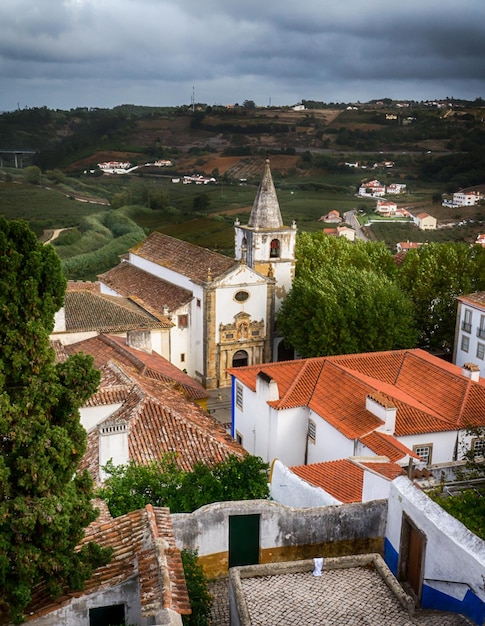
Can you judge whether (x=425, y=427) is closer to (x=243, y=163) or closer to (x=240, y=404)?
(x=240, y=404)

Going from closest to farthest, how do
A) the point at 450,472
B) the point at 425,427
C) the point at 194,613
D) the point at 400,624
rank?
the point at 400,624, the point at 194,613, the point at 450,472, the point at 425,427

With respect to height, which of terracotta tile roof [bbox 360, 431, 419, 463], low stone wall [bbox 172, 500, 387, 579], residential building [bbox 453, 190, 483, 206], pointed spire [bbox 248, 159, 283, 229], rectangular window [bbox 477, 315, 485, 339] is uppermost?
pointed spire [bbox 248, 159, 283, 229]

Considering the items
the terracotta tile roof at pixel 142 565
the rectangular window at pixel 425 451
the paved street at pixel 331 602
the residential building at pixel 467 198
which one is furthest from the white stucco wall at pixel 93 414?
the residential building at pixel 467 198

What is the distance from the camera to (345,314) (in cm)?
3394

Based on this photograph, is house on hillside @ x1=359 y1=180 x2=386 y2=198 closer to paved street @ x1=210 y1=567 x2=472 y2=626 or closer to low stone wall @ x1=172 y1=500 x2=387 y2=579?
low stone wall @ x1=172 y1=500 x2=387 y2=579

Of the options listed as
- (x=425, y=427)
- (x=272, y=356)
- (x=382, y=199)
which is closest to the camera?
(x=425, y=427)

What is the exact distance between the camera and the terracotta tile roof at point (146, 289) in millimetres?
38125

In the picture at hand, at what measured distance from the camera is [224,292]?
121ft

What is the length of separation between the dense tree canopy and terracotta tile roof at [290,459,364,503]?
15.7 metres

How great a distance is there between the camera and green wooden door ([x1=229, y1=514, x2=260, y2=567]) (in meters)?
12.4

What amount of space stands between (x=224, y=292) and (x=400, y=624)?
92.3 ft

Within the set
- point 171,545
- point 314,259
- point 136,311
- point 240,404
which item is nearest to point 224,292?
point 136,311

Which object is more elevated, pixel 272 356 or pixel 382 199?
A: pixel 382 199

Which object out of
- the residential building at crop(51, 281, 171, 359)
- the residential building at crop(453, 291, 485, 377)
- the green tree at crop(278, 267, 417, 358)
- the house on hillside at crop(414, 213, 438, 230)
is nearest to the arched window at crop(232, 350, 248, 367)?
the green tree at crop(278, 267, 417, 358)
